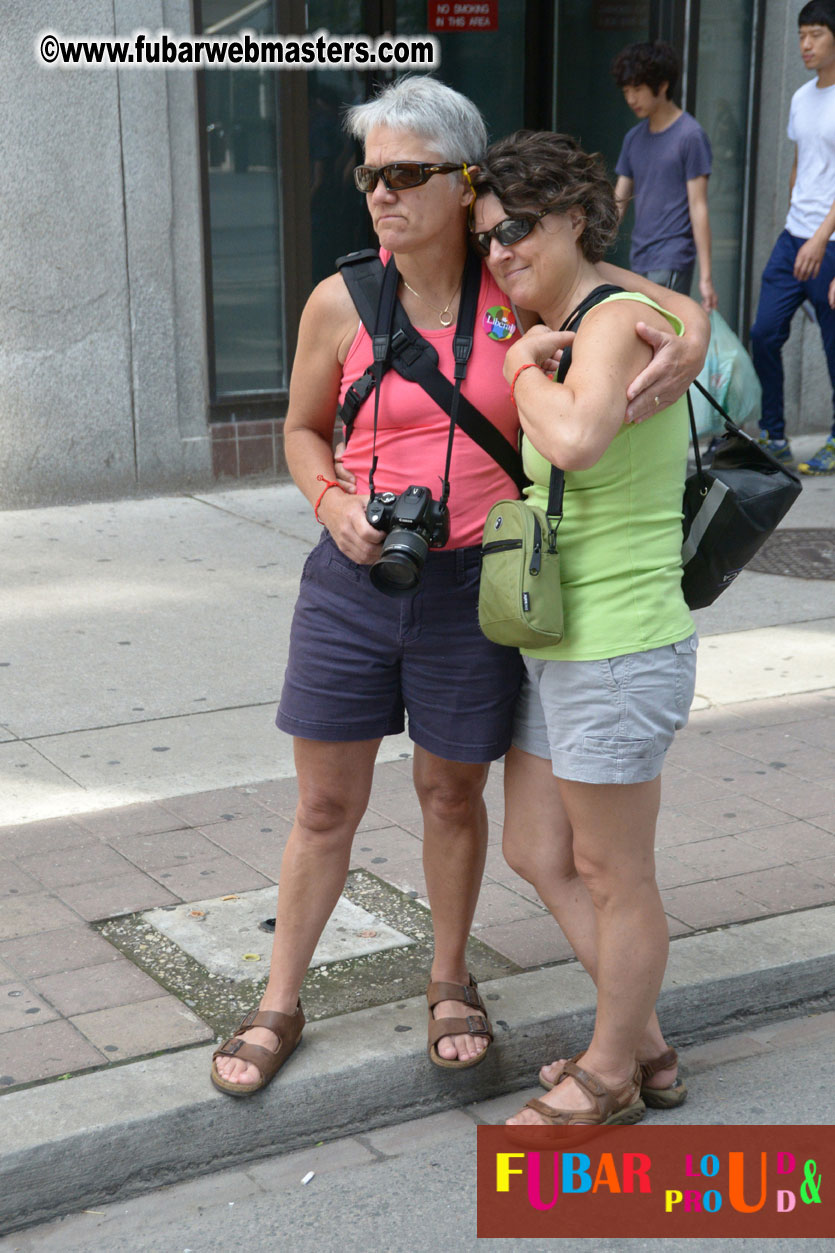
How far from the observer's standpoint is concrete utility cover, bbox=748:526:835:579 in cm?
712

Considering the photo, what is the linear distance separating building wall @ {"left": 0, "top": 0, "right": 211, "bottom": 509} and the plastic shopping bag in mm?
2664

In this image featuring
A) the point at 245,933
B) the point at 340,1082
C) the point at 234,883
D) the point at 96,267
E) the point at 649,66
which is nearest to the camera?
the point at 340,1082

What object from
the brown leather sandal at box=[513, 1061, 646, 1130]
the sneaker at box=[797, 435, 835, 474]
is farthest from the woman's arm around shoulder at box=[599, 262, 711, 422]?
→ the sneaker at box=[797, 435, 835, 474]

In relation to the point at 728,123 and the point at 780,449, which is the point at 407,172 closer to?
the point at 780,449

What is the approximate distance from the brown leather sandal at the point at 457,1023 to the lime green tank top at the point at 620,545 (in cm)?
89

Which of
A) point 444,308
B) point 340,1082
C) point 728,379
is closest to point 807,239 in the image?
point 728,379

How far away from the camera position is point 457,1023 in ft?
10.7

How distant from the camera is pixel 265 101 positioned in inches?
322

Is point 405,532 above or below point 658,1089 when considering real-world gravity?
above

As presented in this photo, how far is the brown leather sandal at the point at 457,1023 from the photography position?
322 cm

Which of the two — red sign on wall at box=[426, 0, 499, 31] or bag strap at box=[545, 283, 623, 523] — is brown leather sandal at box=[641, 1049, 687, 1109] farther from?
red sign on wall at box=[426, 0, 499, 31]

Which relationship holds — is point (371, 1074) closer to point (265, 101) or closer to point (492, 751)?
point (492, 751)

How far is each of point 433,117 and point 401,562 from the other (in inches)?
32.4

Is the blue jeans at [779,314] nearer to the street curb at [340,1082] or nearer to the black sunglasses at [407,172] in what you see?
the street curb at [340,1082]
